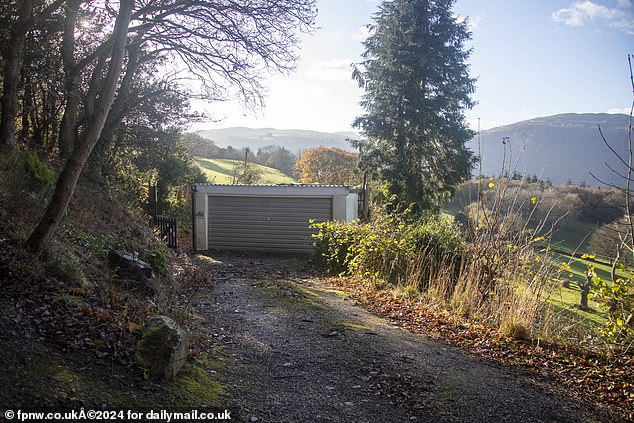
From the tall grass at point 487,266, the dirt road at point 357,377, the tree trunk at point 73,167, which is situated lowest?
the dirt road at point 357,377

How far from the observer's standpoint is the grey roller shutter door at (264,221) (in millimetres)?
14789

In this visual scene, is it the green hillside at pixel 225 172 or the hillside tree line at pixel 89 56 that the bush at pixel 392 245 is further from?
the green hillside at pixel 225 172

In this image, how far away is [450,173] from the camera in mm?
20969

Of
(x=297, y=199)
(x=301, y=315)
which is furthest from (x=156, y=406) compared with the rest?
(x=297, y=199)

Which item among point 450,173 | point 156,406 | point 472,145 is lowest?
point 156,406

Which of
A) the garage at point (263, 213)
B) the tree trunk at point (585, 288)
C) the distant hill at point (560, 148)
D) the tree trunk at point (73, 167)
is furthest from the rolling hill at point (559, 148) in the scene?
the tree trunk at point (73, 167)

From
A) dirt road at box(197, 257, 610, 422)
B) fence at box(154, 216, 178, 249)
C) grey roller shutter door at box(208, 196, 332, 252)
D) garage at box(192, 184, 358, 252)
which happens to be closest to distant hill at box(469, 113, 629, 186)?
dirt road at box(197, 257, 610, 422)

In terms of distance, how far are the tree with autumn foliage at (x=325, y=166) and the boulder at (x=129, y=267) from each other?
94.1 feet

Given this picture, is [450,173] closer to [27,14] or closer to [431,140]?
[431,140]

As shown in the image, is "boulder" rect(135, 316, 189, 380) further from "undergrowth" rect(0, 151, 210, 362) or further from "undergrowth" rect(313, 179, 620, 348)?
"undergrowth" rect(313, 179, 620, 348)

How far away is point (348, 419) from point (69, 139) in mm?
9891

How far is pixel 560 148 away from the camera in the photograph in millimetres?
27516

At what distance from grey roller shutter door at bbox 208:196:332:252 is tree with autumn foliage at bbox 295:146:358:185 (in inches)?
748

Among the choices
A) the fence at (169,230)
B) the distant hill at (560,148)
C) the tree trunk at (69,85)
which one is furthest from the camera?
the fence at (169,230)
